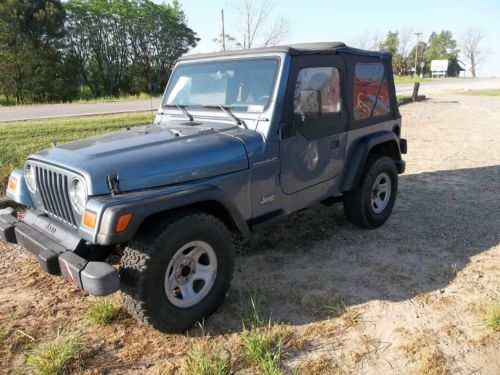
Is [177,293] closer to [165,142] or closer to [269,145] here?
[165,142]

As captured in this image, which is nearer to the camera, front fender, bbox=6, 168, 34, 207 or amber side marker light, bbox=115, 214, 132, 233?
amber side marker light, bbox=115, 214, 132, 233

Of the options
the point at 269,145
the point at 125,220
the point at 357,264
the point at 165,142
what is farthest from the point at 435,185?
the point at 125,220

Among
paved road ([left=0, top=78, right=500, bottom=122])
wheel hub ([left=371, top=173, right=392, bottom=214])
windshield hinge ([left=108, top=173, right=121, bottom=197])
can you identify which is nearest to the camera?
windshield hinge ([left=108, top=173, right=121, bottom=197])

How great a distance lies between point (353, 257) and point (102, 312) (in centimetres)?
238

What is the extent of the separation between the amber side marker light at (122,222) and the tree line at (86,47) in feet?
93.2

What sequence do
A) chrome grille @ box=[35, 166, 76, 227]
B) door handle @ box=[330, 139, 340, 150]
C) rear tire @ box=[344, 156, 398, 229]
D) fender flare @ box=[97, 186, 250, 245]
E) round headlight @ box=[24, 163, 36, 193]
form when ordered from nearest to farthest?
fender flare @ box=[97, 186, 250, 245], chrome grille @ box=[35, 166, 76, 227], round headlight @ box=[24, 163, 36, 193], door handle @ box=[330, 139, 340, 150], rear tire @ box=[344, 156, 398, 229]

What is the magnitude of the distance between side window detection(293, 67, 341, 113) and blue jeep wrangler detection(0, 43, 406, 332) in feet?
0.05

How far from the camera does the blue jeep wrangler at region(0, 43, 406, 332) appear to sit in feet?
8.63

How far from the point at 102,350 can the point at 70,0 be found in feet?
113

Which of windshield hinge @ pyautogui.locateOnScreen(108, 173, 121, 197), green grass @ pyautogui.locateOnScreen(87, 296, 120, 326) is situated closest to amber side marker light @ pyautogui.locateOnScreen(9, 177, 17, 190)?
green grass @ pyautogui.locateOnScreen(87, 296, 120, 326)

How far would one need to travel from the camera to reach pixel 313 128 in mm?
3709

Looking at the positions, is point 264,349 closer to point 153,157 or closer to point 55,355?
point 55,355

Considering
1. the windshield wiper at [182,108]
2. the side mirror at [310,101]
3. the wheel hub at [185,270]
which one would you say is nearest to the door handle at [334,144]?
the side mirror at [310,101]

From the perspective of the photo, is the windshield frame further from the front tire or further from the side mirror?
the front tire
